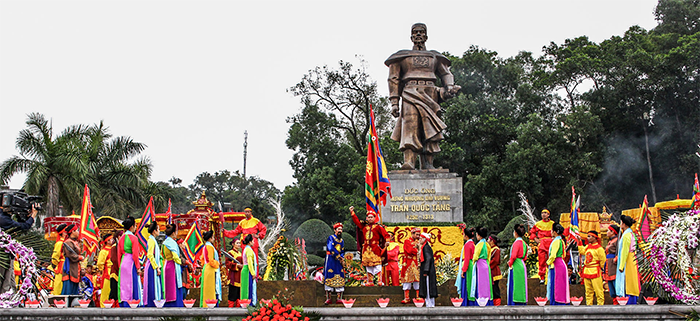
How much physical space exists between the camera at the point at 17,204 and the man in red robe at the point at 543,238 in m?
7.66

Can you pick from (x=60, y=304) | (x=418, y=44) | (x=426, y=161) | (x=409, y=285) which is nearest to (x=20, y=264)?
Result: (x=60, y=304)

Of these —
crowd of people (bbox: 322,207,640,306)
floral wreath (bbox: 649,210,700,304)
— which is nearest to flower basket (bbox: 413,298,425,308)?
crowd of people (bbox: 322,207,640,306)

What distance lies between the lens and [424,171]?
15180mm

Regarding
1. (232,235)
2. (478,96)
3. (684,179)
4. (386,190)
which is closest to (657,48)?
(684,179)

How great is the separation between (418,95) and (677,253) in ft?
27.2

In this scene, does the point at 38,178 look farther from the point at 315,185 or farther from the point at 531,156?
the point at 531,156

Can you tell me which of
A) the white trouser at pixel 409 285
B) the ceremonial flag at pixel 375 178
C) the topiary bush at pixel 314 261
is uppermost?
the ceremonial flag at pixel 375 178

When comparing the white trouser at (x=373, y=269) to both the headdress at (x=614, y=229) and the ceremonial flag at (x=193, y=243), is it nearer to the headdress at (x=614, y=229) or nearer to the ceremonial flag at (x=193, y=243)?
the ceremonial flag at (x=193, y=243)

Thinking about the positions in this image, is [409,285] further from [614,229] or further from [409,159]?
[409,159]

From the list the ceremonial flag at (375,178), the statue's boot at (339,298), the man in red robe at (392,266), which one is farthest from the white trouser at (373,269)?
the ceremonial flag at (375,178)

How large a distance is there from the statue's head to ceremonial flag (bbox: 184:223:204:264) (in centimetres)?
744

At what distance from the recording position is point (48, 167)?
19672mm

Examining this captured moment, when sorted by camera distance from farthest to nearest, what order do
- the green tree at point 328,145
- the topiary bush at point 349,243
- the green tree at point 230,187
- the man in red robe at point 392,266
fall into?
the green tree at point 230,187 < the green tree at point 328,145 < the topiary bush at point 349,243 < the man in red robe at point 392,266

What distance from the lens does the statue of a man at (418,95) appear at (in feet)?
50.3
